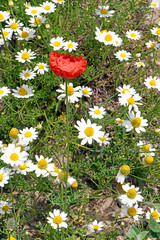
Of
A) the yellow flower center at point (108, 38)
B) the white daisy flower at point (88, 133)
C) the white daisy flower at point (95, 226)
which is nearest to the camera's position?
the white daisy flower at point (88, 133)

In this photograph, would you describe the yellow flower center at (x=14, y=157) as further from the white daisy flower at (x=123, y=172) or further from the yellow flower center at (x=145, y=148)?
the yellow flower center at (x=145, y=148)

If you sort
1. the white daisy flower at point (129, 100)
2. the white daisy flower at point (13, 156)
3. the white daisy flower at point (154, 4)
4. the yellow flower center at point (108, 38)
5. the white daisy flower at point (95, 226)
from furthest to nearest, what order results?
the white daisy flower at point (154, 4)
the yellow flower center at point (108, 38)
the white daisy flower at point (129, 100)
the white daisy flower at point (95, 226)
the white daisy flower at point (13, 156)

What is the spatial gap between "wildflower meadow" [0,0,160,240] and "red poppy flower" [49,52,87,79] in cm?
1

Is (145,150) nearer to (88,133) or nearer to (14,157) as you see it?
(88,133)

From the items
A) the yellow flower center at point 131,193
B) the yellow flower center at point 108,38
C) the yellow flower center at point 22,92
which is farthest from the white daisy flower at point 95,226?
the yellow flower center at point 108,38

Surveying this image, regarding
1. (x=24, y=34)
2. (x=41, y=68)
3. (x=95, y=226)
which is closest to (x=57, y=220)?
(x=95, y=226)

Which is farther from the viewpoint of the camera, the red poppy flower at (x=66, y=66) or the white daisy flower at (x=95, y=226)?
the white daisy flower at (x=95, y=226)

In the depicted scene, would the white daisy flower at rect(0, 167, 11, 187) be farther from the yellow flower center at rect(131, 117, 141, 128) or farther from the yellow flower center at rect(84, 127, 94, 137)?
the yellow flower center at rect(131, 117, 141, 128)

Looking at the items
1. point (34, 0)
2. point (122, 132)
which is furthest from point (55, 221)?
point (34, 0)

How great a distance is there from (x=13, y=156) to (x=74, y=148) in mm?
925

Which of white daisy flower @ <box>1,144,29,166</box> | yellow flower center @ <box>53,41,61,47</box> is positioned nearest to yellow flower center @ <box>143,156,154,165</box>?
white daisy flower @ <box>1,144,29,166</box>

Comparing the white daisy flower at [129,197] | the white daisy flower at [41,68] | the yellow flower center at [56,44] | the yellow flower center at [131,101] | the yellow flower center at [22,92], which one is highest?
the yellow flower center at [56,44]

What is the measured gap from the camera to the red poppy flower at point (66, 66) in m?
1.71

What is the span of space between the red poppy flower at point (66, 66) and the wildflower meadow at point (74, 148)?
1 cm
